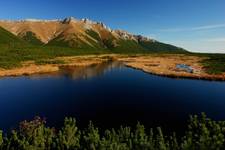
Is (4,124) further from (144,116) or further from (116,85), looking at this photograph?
(116,85)

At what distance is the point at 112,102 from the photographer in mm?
70000

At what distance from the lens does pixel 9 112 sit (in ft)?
197

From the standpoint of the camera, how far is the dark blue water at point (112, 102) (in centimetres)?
5572

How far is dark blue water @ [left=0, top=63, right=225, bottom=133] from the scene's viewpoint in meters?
55.7

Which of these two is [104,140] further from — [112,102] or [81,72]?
[81,72]

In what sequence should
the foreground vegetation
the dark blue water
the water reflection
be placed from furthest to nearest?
the water reflection → the dark blue water → the foreground vegetation

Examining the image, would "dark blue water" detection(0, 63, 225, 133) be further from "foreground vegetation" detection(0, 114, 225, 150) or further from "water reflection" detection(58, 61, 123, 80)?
"water reflection" detection(58, 61, 123, 80)

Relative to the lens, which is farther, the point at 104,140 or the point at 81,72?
the point at 81,72

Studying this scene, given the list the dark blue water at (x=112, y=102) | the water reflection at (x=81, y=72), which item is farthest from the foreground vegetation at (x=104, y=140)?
the water reflection at (x=81, y=72)

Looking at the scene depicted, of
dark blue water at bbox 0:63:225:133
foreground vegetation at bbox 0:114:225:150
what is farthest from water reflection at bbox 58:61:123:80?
foreground vegetation at bbox 0:114:225:150

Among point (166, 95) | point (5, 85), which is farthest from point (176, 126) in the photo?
point (5, 85)

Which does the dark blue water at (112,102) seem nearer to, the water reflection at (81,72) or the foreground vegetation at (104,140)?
the foreground vegetation at (104,140)

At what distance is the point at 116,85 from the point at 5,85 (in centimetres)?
3924

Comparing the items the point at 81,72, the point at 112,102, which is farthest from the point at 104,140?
the point at 81,72
